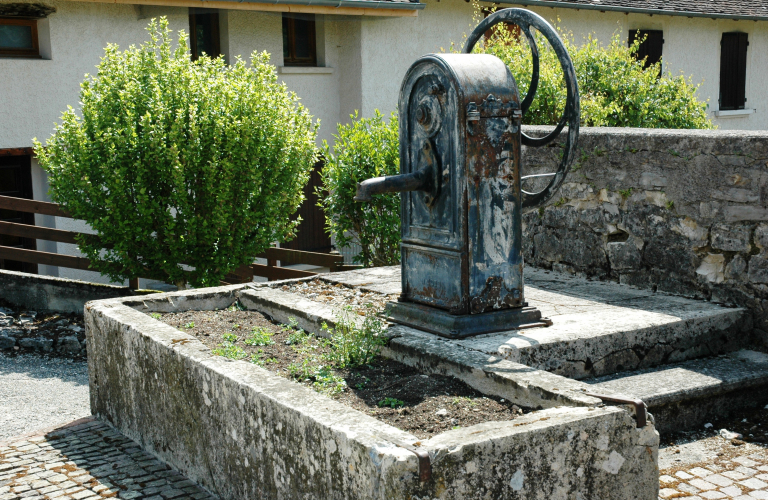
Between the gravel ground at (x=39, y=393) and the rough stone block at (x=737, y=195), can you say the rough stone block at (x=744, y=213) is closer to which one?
the rough stone block at (x=737, y=195)

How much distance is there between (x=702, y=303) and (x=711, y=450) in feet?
4.41

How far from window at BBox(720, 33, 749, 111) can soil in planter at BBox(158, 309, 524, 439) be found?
14527mm

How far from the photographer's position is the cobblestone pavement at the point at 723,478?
12.3 ft

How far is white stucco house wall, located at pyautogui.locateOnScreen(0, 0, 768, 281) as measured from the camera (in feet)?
33.5

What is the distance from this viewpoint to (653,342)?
4793 mm

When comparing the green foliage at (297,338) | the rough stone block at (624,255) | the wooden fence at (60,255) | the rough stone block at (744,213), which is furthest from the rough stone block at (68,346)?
the rough stone block at (744,213)

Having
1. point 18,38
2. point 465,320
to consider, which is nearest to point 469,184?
point 465,320

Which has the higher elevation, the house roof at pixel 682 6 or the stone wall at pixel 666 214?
the house roof at pixel 682 6

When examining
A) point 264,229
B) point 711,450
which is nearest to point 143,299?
point 264,229

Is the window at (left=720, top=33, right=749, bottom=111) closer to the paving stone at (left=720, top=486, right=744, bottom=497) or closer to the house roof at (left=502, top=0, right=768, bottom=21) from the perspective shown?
the house roof at (left=502, top=0, right=768, bottom=21)

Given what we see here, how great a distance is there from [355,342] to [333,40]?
9.29 meters

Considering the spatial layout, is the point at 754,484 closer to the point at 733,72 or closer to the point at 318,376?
the point at 318,376

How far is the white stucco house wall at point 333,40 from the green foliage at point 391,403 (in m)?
7.51

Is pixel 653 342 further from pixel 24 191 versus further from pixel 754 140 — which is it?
pixel 24 191
